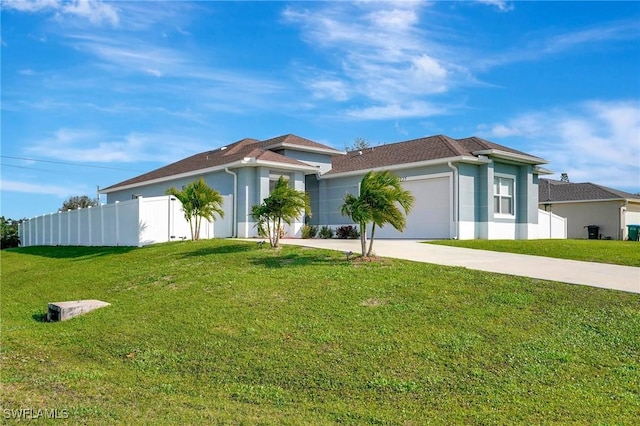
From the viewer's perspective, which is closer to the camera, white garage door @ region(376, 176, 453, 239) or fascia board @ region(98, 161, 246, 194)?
white garage door @ region(376, 176, 453, 239)

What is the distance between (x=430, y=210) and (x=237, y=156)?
8805 mm

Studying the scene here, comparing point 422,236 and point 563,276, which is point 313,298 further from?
point 422,236

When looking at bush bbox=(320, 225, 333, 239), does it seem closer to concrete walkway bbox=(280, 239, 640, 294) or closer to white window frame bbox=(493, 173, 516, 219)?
white window frame bbox=(493, 173, 516, 219)

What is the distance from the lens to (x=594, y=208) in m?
33.2

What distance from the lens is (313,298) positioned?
9297 mm

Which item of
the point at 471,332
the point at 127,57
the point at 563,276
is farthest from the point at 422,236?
the point at 471,332

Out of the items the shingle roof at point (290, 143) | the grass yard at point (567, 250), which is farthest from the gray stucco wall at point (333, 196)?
the grass yard at point (567, 250)

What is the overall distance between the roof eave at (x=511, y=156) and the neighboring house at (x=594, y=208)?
12.3 m

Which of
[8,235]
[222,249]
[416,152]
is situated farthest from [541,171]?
Result: [8,235]

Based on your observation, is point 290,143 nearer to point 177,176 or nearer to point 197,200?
point 177,176

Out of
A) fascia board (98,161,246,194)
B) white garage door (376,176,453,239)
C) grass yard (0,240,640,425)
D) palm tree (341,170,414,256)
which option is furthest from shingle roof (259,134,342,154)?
grass yard (0,240,640,425)

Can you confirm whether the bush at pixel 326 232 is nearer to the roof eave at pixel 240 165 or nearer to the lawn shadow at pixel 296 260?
the roof eave at pixel 240 165

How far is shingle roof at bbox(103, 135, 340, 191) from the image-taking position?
23198 millimetres

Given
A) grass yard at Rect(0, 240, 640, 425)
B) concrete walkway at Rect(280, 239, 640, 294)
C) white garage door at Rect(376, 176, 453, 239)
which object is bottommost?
grass yard at Rect(0, 240, 640, 425)
